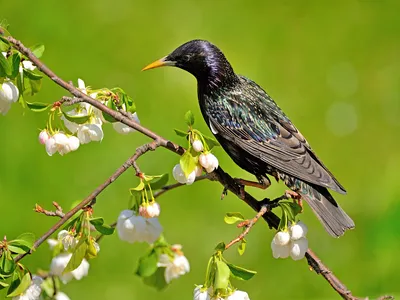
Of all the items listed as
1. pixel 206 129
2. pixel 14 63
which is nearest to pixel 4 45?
pixel 14 63

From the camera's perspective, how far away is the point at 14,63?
54.2 inches

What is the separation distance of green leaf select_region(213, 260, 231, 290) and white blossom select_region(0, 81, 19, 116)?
0.45m

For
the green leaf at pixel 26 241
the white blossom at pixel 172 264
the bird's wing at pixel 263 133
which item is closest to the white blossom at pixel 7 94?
the green leaf at pixel 26 241

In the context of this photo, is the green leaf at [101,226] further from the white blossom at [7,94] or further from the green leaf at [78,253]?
the white blossom at [7,94]

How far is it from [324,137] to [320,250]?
76 cm

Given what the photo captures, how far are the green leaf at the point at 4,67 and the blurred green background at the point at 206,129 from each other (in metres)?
1.80

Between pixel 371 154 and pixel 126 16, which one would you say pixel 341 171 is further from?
pixel 126 16

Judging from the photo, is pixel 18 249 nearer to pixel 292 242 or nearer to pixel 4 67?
pixel 4 67

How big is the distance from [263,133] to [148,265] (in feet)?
1.69

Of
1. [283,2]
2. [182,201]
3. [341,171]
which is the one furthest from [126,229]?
[283,2]

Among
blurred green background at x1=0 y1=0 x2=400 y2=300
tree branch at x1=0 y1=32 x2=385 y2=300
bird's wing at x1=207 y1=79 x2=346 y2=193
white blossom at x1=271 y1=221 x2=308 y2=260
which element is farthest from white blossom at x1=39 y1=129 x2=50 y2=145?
blurred green background at x1=0 y1=0 x2=400 y2=300

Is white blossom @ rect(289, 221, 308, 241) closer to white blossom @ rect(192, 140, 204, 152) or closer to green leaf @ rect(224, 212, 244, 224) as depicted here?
green leaf @ rect(224, 212, 244, 224)

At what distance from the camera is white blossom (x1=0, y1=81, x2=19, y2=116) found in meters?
1.41

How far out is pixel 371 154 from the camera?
12.6ft
